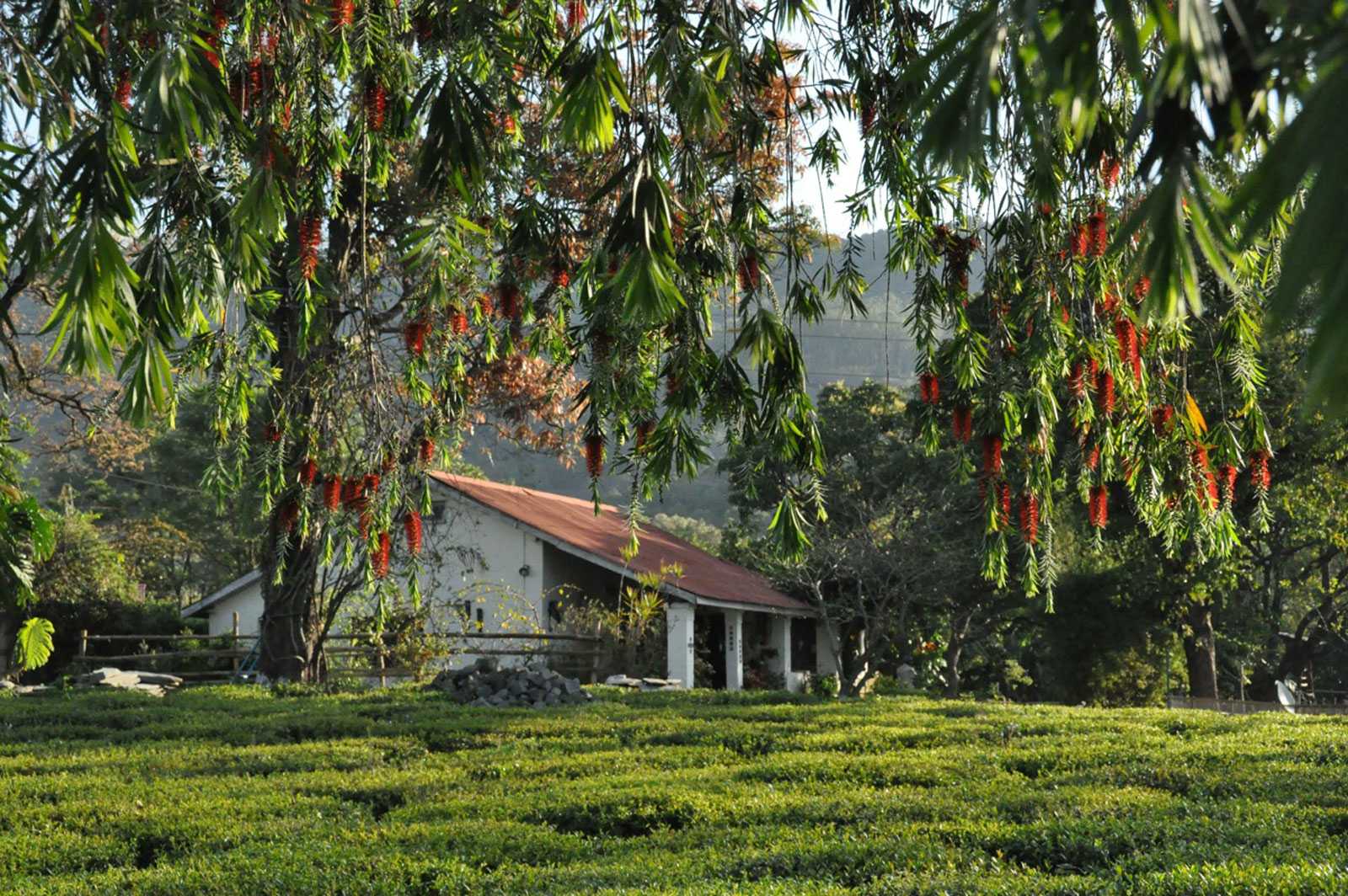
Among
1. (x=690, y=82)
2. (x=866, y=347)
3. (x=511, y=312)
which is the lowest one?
(x=511, y=312)

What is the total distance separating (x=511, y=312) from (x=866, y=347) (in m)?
80.4

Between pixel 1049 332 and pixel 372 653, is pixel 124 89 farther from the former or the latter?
pixel 372 653

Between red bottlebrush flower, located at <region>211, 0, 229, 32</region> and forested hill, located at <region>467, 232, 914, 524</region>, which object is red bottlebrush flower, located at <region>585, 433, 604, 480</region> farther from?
forested hill, located at <region>467, 232, 914, 524</region>

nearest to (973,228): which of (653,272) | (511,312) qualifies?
(511,312)

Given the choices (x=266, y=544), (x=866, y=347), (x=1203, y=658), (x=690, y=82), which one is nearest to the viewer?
(x=690, y=82)

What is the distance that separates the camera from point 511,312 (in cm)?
507

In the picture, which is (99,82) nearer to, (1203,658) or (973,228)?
(973,228)

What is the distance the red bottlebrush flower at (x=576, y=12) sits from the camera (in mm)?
4086

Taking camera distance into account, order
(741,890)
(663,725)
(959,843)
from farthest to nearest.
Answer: (663,725) → (959,843) → (741,890)

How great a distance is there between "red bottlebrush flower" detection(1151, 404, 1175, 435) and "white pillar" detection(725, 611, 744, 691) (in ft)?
66.4

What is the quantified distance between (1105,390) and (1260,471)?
2.79ft

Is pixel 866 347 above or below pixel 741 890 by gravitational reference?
above

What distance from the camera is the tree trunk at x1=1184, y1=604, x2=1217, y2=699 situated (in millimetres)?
24859

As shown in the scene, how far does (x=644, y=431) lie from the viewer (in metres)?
4.79
